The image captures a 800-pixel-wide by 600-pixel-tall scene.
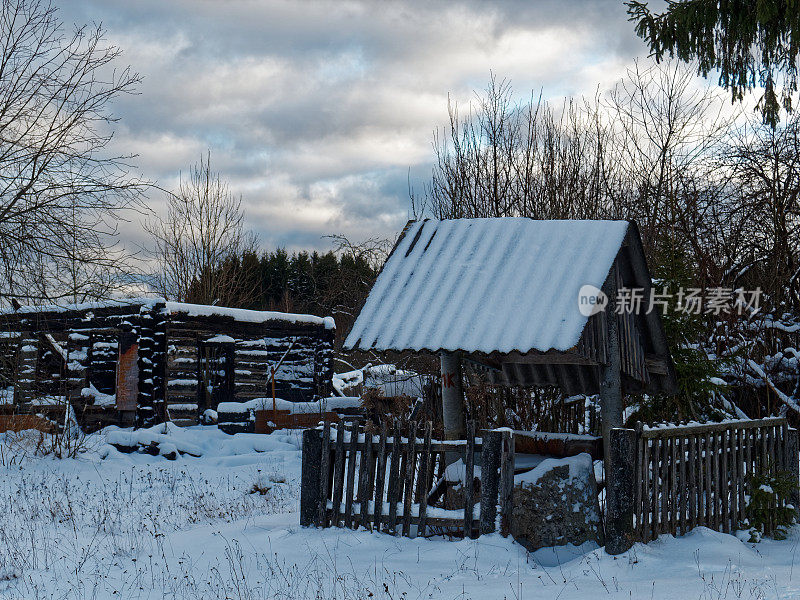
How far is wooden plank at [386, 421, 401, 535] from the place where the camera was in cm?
762

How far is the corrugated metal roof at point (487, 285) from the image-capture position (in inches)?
283

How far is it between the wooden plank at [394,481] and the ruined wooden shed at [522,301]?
36.7 inches

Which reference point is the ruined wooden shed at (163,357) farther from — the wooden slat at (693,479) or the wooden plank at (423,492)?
the wooden slat at (693,479)

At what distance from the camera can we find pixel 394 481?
7672mm

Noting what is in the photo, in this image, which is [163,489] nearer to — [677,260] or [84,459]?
[84,459]

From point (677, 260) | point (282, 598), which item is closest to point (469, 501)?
point (282, 598)

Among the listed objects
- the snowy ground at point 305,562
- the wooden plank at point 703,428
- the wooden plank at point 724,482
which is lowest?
the snowy ground at point 305,562

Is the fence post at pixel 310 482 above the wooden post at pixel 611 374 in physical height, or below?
below

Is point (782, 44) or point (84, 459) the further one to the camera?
point (84, 459)

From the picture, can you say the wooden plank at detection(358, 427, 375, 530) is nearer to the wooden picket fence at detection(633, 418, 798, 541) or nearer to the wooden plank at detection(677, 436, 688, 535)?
the wooden picket fence at detection(633, 418, 798, 541)

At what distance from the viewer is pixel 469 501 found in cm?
731

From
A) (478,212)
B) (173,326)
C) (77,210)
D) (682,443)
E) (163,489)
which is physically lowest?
(163,489)

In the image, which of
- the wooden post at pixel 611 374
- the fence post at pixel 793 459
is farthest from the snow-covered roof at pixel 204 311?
the fence post at pixel 793 459

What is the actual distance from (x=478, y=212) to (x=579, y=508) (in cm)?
1073
